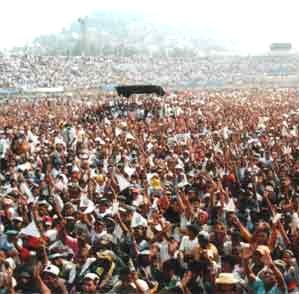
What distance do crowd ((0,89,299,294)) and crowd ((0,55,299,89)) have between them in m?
41.8

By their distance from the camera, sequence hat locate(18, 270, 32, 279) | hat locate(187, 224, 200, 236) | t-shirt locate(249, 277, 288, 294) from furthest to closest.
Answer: hat locate(187, 224, 200, 236) → hat locate(18, 270, 32, 279) → t-shirt locate(249, 277, 288, 294)

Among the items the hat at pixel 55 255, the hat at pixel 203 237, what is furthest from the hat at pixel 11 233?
the hat at pixel 203 237

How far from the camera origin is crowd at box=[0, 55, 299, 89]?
64125 mm

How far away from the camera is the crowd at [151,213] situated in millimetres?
6430

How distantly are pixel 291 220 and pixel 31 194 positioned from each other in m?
4.35

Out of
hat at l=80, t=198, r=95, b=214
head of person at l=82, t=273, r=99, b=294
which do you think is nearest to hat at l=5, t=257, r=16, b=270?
head of person at l=82, t=273, r=99, b=294

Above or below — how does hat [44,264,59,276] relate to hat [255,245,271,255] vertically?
below

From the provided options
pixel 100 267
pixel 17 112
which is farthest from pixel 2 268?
pixel 17 112

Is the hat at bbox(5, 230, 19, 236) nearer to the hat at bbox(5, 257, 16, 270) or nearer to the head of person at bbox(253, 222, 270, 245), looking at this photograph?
the hat at bbox(5, 257, 16, 270)

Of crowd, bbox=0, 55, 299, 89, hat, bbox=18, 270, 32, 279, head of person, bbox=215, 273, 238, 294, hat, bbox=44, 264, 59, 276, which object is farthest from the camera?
crowd, bbox=0, 55, 299, 89

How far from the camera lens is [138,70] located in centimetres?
7719

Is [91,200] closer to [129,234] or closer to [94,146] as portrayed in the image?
[129,234]

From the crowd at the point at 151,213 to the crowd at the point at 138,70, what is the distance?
41779 mm

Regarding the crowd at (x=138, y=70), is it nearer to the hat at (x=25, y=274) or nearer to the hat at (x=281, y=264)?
the hat at (x=25, y=274)
